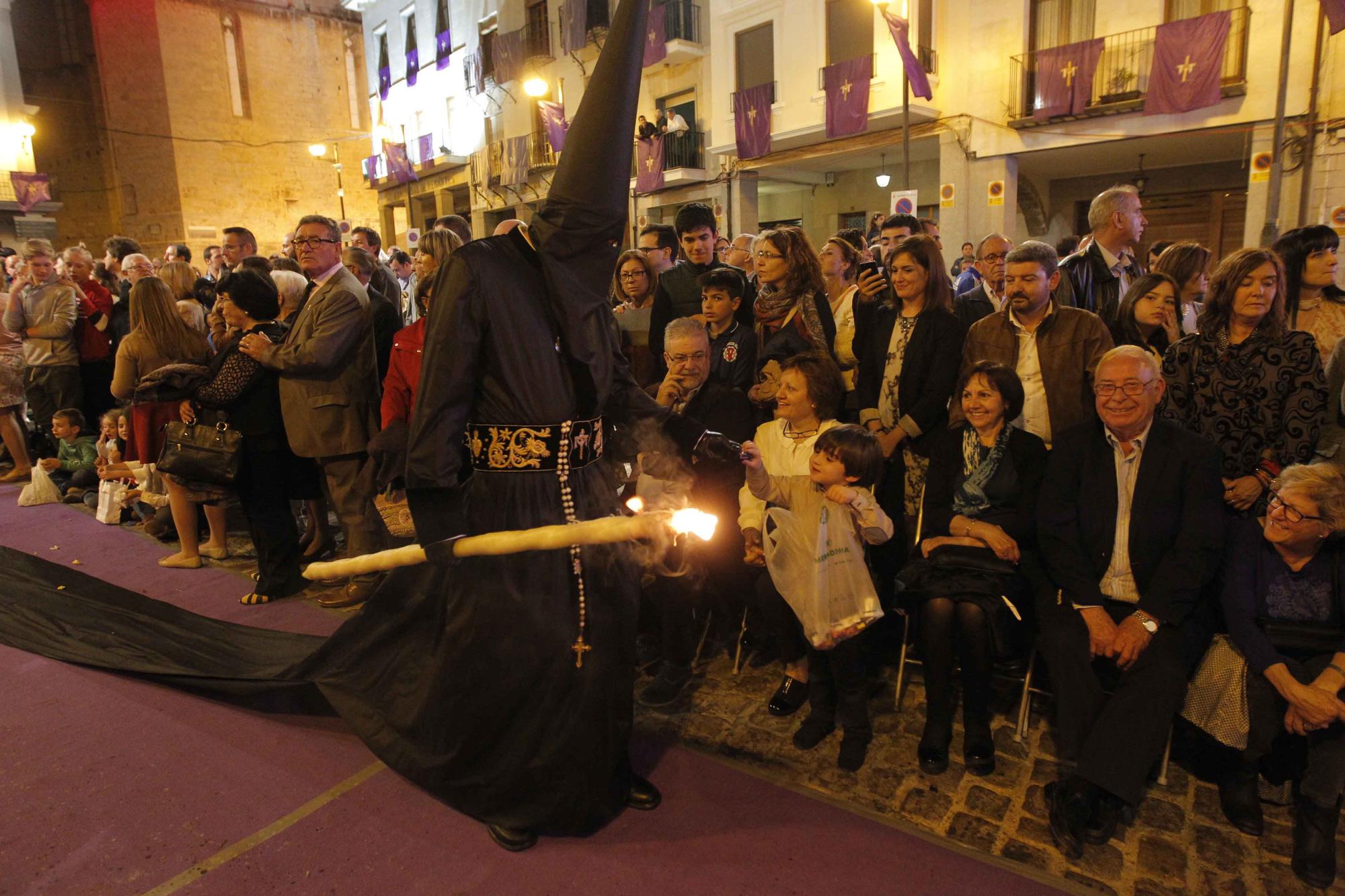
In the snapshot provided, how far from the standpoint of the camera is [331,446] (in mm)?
4633

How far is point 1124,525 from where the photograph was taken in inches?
117

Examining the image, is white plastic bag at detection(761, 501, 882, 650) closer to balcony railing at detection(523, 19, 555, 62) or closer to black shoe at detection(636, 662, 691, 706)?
black shoe at detection(636, 662, 691, 706)

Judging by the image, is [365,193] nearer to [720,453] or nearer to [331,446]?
[331,446]

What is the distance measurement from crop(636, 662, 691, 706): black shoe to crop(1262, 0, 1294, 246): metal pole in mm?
10684

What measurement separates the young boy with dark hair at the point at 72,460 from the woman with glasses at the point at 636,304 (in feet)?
17.1

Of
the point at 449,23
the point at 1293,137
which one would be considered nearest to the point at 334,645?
the point at 1293,137

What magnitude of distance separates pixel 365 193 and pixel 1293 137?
3175 cm

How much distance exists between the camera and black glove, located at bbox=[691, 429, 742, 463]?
8.39ft

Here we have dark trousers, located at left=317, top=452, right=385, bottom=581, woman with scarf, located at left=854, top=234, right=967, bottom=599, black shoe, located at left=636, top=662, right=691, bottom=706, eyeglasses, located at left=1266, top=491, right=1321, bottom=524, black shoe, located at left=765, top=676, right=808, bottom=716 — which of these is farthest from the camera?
dark trousers, located at left=317, top=452, right=385, bottom=581

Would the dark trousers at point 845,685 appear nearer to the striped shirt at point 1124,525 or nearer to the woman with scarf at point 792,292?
the striped shirt at point 1124,525

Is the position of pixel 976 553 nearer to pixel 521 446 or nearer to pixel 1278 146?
pixel 521 446

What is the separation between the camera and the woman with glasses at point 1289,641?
248cm

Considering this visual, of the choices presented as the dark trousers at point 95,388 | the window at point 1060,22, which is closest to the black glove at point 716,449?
the dark trousers at point 95,388

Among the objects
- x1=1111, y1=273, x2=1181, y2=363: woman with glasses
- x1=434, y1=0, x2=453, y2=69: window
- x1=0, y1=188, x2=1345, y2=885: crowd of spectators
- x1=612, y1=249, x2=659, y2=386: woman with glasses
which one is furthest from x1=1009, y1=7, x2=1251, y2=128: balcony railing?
x1=434, y1=0, x2=453, y2=69: window
